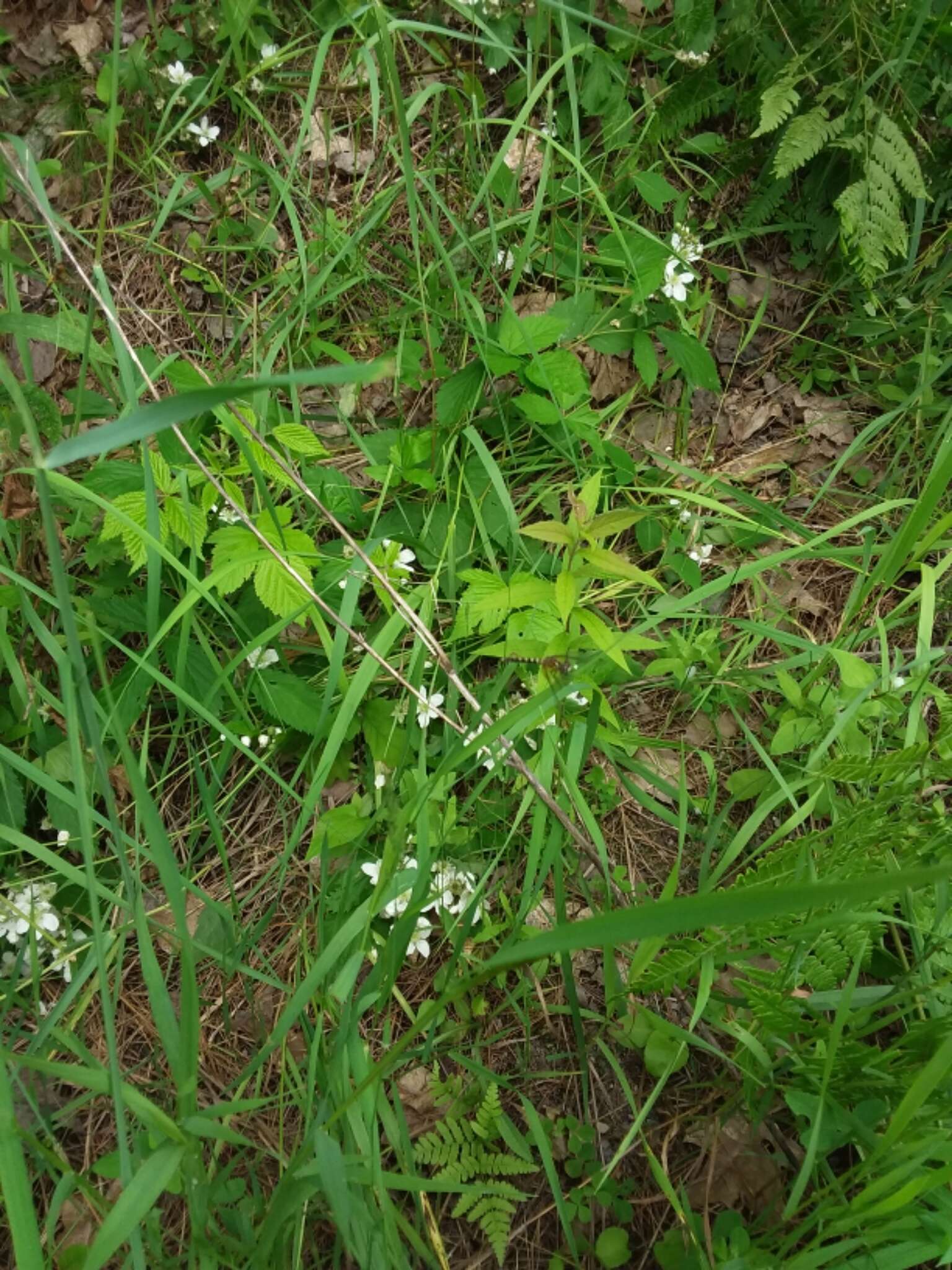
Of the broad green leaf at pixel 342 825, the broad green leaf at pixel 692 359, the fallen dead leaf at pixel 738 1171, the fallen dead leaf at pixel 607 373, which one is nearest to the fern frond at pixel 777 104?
the broad green leaf at pixel 692 359

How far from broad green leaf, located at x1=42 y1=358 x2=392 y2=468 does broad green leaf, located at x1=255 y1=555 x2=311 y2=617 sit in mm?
887

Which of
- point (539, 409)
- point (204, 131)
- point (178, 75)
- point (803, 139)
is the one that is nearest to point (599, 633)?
point (539, 409)

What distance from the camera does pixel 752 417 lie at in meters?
2.52

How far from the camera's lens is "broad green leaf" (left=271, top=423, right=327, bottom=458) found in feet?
6.62

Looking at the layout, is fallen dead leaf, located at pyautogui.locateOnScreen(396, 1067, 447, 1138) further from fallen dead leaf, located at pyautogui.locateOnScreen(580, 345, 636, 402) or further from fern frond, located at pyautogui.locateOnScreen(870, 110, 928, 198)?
fern frond, located at pyautogui.locateOnScreen(870, 110, 928, 198)

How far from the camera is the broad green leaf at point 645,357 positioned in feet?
7.51

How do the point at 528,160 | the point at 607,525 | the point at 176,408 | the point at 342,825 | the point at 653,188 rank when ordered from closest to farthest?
the point at 176,408 < the point at 607,525 < the point at 342,825 < the point at 653,188 < the point at 528,160

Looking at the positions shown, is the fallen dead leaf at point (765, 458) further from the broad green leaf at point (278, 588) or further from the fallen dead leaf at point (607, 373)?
the broad green leaf at point (278, 588)

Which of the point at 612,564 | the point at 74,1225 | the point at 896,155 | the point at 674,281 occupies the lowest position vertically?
the point at 74,1225

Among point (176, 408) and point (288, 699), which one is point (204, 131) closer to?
point (288, 699)

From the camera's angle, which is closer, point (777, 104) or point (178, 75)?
point (777, 104)

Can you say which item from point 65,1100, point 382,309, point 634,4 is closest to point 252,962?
point 65,1100

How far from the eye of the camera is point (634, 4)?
2.58 m

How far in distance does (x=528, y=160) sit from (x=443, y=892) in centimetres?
221
